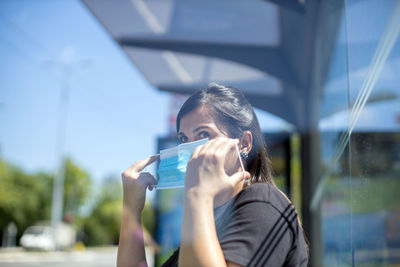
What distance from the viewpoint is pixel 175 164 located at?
3.37ft

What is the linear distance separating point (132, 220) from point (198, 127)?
0.30m

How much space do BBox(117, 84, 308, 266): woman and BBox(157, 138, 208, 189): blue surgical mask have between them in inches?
2.1

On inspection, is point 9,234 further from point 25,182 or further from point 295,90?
point 295,90

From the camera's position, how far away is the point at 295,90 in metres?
4.84

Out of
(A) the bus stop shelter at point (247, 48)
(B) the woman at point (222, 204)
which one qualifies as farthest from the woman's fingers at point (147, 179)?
(A) the bus stop shelter at point (247, 48)

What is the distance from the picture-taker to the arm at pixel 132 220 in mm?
1105

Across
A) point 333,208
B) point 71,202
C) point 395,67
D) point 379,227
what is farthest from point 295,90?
point 71,202

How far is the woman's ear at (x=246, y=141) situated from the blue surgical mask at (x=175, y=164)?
0.14 metres

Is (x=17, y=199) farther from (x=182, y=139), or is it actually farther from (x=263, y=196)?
(x=263, y=196)

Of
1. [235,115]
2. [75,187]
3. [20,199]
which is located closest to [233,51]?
[235,115]

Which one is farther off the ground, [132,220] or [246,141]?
[246,141]

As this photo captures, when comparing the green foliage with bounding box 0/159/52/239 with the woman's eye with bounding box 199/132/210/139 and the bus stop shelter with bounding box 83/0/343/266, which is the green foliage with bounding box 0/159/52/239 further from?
the woman's eye with bounding box 199/132/210/139

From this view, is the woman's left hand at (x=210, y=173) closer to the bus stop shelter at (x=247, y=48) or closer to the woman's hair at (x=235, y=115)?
the woman's hair at (x=235, y=115)

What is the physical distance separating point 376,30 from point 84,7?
2998 mm
